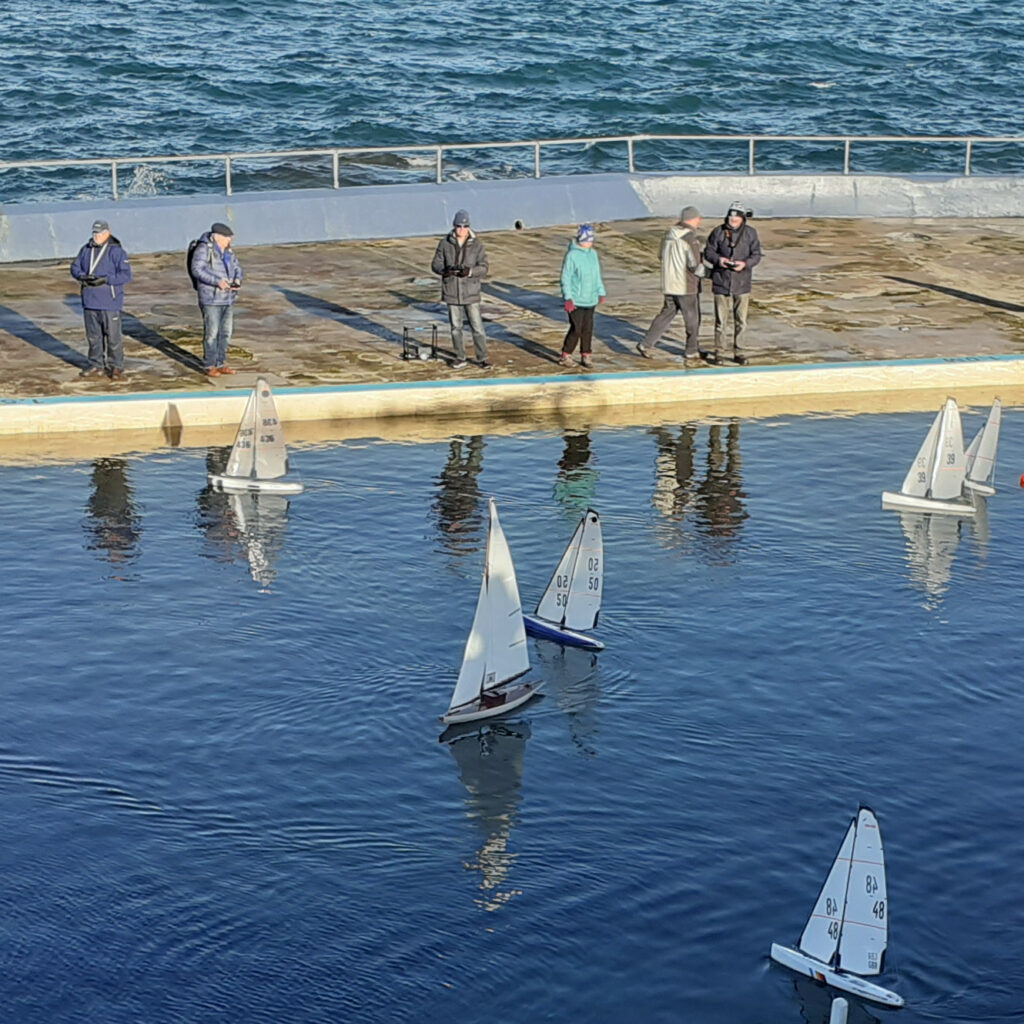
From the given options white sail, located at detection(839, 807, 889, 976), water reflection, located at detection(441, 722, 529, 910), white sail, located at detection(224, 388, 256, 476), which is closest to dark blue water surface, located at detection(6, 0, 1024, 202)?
white sail, located at detection(224, 388, 256, 476)

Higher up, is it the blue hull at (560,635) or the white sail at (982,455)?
the white sail at (982,455)

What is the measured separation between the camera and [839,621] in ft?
59.0

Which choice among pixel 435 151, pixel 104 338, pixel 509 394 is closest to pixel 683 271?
pixel 509 394

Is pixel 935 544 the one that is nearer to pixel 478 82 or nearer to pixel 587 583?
pixel 587 583

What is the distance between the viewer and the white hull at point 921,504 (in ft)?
68.6

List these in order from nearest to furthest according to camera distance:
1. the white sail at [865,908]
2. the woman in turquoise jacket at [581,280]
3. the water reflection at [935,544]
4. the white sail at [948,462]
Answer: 1. the white sail at [865,908]
2. the water reflection at [935,544]
3. the white sail at [948,462]
4. the woman in turquoise jacket at [581,280]

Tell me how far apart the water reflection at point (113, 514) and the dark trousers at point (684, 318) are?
24.2 ft

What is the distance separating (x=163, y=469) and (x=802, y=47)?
62.7m

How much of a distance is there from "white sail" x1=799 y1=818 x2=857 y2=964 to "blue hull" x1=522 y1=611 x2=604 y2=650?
5.17m

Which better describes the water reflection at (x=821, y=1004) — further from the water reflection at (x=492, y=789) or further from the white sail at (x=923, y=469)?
the white sail at (x=923, y=469)

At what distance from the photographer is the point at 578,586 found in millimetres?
17281

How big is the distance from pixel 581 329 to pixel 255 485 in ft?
18.8

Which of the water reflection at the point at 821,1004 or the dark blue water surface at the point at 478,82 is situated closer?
the water reflection at the point at 821,1004

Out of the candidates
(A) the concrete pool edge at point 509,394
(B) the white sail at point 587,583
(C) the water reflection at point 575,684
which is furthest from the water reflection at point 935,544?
(A) the concrete pool edge at point 509,394
